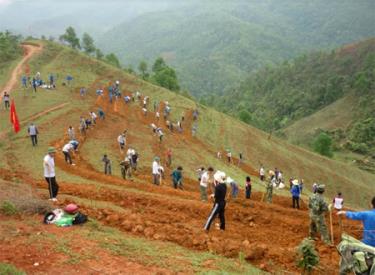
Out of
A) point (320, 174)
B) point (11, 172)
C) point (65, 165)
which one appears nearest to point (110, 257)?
point (11, 172)

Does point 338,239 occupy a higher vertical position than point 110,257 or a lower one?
lower

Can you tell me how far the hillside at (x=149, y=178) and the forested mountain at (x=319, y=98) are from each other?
41.3m

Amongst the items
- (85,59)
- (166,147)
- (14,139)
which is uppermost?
(85,59)

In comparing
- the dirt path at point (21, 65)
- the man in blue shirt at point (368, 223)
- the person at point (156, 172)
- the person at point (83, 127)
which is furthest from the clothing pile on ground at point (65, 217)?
the dirt path at point (21, 65)

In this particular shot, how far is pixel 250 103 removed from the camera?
160625 millimetres

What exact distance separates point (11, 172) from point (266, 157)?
36.4 metres

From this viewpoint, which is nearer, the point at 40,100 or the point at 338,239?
the point at 338,239

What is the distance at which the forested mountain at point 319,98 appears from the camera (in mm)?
111881

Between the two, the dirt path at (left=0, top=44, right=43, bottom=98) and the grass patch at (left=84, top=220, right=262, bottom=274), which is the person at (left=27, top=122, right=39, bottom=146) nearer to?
the dirt path at (left=0, top=44, right=43, bottom=98)

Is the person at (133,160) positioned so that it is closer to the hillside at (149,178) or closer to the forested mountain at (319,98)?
the hillside at (149,178)

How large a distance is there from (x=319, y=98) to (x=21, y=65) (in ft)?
383

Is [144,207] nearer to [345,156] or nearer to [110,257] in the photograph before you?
[110,257]

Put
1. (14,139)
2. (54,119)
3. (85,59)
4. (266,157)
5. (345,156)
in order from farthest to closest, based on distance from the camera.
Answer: (345,156) < (85,59) < (266,157) < (54,119) < (14,139)

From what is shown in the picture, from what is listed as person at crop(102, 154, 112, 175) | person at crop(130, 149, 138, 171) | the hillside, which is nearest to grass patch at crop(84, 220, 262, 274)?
the hillside
